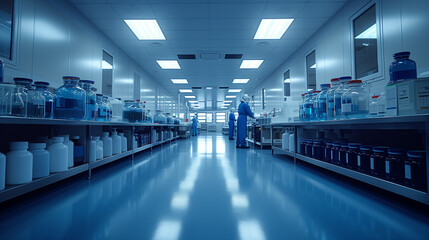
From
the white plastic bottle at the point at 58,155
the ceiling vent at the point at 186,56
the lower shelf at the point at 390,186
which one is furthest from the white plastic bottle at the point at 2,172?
the ceiling vent at the point at 186,56

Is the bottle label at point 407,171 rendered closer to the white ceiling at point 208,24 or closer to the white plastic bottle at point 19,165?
the white plastic bottle at point 19,165

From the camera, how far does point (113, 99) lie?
470 centimetres

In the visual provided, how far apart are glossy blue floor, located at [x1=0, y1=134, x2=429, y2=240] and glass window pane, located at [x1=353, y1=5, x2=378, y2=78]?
1911 millimetres

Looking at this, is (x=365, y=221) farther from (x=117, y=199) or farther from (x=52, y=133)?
(x=52, y=133)

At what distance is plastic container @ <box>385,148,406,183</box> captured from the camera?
56.4 inches

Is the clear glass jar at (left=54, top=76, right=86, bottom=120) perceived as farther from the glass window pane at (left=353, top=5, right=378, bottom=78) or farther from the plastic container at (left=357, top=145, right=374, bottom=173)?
the glass window pane at (left=353, top=5, right=378, bottom=78)

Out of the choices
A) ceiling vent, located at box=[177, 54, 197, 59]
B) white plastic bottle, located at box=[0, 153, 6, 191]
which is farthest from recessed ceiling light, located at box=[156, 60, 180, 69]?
white plastic bottle, located at box=[0, 153, 6, 191]

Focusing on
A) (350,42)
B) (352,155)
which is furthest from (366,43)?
(352,155)

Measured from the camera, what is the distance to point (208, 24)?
4.07m

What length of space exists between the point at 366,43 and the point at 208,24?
2.75m

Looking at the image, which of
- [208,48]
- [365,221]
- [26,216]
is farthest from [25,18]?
[365,221]

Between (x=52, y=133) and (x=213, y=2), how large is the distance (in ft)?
9.91

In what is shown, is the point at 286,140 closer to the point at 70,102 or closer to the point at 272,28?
the point at 272,28

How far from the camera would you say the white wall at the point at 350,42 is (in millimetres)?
2125
